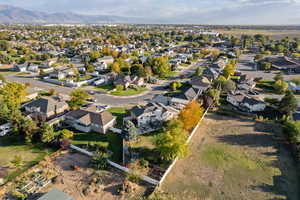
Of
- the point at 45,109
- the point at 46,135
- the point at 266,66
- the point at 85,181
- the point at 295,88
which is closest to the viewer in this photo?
the point at 85,181

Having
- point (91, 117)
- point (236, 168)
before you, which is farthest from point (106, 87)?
point (236, 168)

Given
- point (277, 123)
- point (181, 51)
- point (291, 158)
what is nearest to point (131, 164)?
point (291, 158)

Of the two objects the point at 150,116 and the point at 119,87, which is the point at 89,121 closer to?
the point at 150,116

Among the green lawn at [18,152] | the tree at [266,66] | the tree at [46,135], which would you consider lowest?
the green lawn at [18,152]

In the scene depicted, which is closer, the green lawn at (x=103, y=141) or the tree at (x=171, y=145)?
the tree at (x=171, y=145)

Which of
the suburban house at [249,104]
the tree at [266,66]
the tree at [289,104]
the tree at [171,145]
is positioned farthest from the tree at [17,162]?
the tree at [266,66]

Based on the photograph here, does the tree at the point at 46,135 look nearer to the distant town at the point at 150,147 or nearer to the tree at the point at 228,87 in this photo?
the distant town at the point at 150,147

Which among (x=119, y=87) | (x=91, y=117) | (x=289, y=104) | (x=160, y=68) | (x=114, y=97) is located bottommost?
(x=91, y=117)
